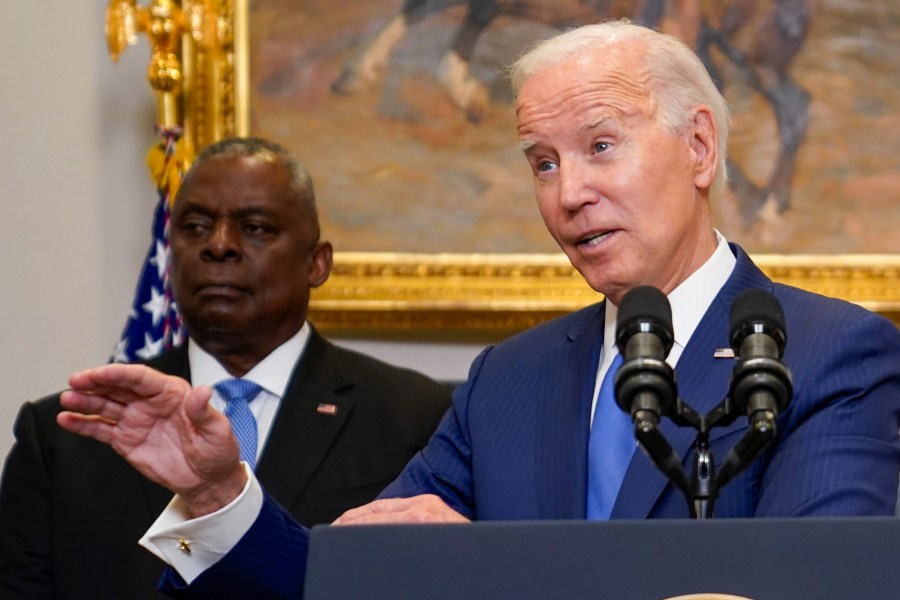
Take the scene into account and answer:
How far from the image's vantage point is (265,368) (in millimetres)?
4379

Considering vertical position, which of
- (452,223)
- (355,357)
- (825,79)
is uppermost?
(825,79)

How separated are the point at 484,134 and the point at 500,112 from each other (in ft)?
0.34

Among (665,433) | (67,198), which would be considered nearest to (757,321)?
(665,433)

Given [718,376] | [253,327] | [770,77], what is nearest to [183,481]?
[718,376]

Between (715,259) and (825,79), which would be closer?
(715,259)

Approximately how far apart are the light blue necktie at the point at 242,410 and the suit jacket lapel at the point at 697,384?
175 cm

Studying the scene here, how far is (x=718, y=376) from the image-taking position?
2.71m

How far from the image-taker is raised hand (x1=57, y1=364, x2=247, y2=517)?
7.93ft

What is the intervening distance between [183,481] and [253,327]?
72.5 inches

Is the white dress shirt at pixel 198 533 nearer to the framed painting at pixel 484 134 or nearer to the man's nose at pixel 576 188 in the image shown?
the man's nose at pixel 576 188

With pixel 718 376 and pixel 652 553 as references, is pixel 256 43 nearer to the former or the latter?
pixel 718 376

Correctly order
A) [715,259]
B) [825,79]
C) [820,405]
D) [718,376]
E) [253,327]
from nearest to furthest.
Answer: [820,405] < [718,376] < [715,259] < [253,327] < [825,79]

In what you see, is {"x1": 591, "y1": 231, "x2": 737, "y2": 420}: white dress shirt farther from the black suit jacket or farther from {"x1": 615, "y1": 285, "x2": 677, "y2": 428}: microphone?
the black suit jacket

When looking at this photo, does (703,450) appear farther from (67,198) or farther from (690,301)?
(67,198)
